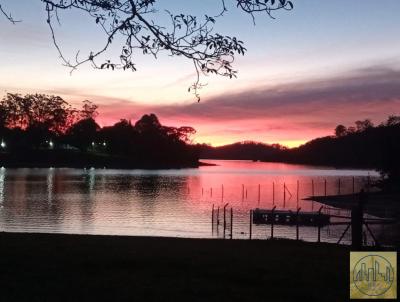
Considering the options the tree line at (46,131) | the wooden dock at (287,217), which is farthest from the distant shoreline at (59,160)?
the wooden dock at (287,217)

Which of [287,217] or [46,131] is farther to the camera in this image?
[46,131]

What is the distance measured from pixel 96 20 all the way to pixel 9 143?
170154 millimetres

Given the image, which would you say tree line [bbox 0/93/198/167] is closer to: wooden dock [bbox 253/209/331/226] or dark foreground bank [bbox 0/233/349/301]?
wooden dock [bbox 253/209/331/226]

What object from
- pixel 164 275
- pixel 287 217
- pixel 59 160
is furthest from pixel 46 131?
pixel 164 275

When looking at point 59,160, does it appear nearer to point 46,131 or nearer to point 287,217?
point 46,131

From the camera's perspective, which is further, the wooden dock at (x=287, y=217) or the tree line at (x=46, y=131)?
the tree line at (x=46, y=131)

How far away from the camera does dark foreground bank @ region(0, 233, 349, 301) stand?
28.5 ft

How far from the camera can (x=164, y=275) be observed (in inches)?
403

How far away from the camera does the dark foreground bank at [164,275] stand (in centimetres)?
868

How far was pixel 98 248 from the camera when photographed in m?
A: 14.2

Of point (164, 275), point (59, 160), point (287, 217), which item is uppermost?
point (59, 160)

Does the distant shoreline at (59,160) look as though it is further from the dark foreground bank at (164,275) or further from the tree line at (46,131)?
the dark foreground bank at (164,275)

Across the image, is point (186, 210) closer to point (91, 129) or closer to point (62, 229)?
point (62, 229)

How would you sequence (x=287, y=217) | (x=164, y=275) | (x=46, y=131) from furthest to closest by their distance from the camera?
(x=46, y=131) < (x=287, y=217) < (x=164, y=275)
